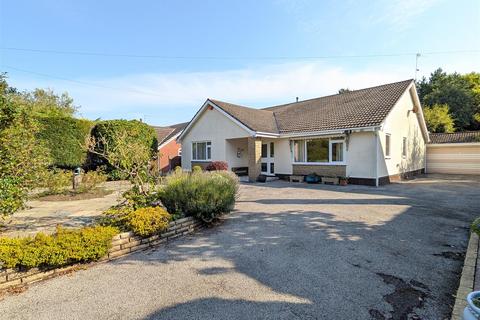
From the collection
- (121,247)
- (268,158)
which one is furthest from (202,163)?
(121,247)

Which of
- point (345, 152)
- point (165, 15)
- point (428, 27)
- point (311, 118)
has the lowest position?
point (345, 152)

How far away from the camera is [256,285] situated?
3.60 meters

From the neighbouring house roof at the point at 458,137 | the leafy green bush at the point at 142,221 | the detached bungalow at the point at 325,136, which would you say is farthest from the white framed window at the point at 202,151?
the neighbouring house roof at the point at 458,137

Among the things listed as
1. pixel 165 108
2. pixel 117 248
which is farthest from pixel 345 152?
pixel 165 108

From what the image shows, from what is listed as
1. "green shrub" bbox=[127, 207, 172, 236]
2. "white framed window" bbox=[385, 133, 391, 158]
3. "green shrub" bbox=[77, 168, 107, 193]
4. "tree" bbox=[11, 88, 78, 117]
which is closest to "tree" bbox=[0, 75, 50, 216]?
"green shrub" bbox=[127, 207, 172, 236]

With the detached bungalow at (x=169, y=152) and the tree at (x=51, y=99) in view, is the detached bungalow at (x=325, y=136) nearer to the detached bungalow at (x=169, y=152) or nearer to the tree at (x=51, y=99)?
the detached bungalow at (x=169, y=152)

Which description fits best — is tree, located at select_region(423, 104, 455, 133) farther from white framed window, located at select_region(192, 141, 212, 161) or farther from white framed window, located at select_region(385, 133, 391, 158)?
white framed window, located at select_region(192, 141, 212, 161)

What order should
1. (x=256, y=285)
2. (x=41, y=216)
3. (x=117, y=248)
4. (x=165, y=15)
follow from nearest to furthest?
1. (x=256, y=285)
2. (x=117, y=248)
3. (x=41, y=216)
4. (x=165, y=15)

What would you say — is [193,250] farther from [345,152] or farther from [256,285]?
[345,152]

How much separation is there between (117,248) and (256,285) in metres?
2.71

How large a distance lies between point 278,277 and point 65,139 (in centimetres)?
1749

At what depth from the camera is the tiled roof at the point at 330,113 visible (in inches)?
561

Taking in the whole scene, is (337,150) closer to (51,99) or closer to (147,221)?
(147,221)

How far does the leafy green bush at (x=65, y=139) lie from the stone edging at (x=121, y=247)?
44.7 feet
